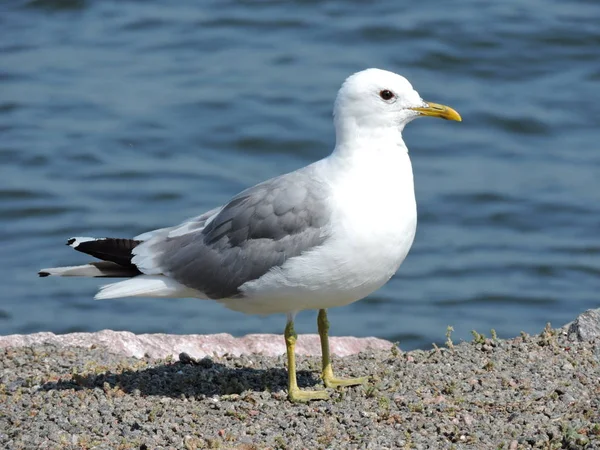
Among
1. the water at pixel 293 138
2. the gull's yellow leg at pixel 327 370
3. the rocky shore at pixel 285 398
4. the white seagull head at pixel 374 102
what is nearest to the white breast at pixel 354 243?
the white seagull head at pixel 374 102

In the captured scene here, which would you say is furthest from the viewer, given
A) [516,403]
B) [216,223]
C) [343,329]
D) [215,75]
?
[215,75]

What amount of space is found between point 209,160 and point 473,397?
8250mm

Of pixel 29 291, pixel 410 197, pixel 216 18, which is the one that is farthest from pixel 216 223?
pixel 216 18

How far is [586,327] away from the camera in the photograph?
6797mm

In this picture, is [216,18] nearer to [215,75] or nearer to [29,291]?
[215,75]

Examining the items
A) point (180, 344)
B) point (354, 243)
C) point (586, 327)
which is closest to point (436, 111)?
point (354, 243)

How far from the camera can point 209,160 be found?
1370 centimetres

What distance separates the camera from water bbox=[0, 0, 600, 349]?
11234 millimetres

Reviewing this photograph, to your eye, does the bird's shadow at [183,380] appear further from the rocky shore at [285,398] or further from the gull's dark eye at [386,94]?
the gull's dark eye at [386,94]

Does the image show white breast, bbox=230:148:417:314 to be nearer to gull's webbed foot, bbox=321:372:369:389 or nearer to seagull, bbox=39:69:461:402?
seagull, bbox=39:69:461:402

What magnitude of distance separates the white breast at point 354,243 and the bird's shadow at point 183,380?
566mm

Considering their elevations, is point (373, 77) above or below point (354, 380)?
above

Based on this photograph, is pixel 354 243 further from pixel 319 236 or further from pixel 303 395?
pixel 303 395

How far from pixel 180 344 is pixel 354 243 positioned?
6.81 ft
